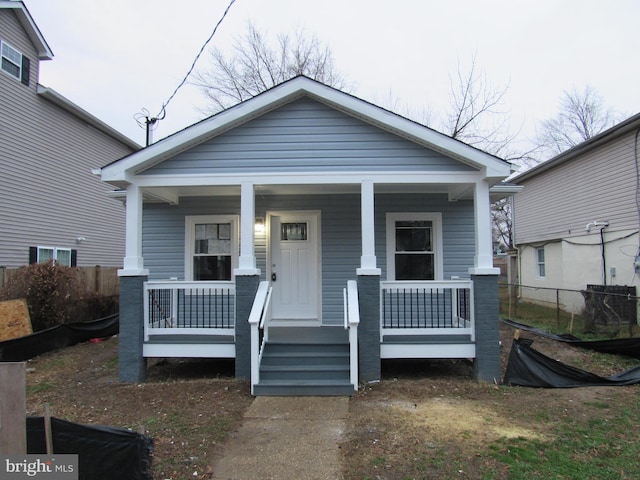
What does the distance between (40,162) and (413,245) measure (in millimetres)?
10427

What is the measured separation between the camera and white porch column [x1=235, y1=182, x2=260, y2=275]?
19.6 feet

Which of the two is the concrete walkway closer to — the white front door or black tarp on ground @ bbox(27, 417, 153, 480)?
black tarp on ground @ bbox(27, 417, 153, 480)

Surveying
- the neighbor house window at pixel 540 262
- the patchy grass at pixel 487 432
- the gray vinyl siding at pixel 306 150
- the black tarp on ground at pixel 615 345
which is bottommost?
the patchy grass at pixel 487 432

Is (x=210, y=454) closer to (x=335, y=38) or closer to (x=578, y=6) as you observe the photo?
(x=578, y=6)

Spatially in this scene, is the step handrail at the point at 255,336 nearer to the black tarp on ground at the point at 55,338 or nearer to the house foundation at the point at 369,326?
the house foundation at the point at 369,326

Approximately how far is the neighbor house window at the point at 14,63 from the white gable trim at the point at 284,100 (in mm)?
7509

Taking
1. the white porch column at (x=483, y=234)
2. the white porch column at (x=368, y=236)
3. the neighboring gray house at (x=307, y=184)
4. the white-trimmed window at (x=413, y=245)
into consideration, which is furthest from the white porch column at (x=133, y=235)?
the white porch column at (x=483, y=234)

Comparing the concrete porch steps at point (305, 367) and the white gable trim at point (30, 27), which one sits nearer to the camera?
the concrete porch steps at point (305, 367)

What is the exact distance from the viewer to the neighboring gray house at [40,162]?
10.6 meters

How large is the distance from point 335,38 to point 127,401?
19.3 metres

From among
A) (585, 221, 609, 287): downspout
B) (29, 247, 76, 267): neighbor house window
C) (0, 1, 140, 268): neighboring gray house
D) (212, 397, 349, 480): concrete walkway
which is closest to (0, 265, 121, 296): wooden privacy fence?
(29, 247, 76, 267): neighbor house window

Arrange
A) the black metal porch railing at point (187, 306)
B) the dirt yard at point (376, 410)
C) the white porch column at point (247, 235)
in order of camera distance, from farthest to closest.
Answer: the black metal porch railing at point (187, 306)
the white porch column at point (247, 235)
the dirt yard at point (376, 410)

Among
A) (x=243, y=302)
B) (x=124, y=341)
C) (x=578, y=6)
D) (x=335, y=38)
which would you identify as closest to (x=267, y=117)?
(x=243, y=302)

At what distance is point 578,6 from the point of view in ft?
34.9
